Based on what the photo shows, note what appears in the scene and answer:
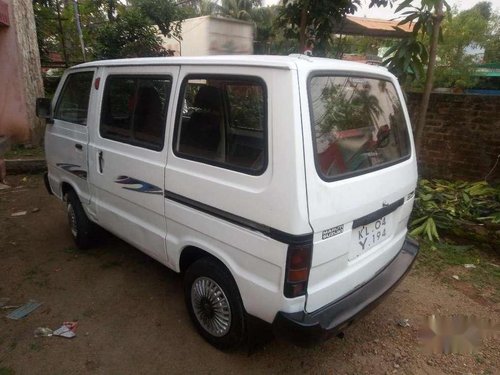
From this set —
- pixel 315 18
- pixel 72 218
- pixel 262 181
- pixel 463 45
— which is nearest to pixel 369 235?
pixel 262 181

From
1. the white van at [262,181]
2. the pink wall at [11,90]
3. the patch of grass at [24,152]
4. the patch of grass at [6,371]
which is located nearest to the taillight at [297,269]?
the white van at [262,181]

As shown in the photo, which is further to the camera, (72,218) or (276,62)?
(72,218)

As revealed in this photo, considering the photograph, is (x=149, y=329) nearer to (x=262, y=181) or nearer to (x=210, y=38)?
(x=262, y=181)

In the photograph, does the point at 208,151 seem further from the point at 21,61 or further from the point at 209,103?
the point at 21,61

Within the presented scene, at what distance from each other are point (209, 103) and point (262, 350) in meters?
1.74

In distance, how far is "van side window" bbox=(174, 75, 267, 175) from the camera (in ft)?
6.54

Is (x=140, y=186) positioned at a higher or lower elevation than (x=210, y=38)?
lower

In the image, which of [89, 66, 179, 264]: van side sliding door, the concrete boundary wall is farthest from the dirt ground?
the concrete boundary wall

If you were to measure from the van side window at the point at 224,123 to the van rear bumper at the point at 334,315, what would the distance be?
0.81 meters

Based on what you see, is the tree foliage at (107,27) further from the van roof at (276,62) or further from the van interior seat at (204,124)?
the van interior seat at (204,124)

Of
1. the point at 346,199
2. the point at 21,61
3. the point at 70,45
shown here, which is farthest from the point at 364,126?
the point at 70,45

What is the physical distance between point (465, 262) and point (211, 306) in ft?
9.12

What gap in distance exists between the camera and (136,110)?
9.24ft

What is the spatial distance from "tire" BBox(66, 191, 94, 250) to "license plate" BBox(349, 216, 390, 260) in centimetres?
275
